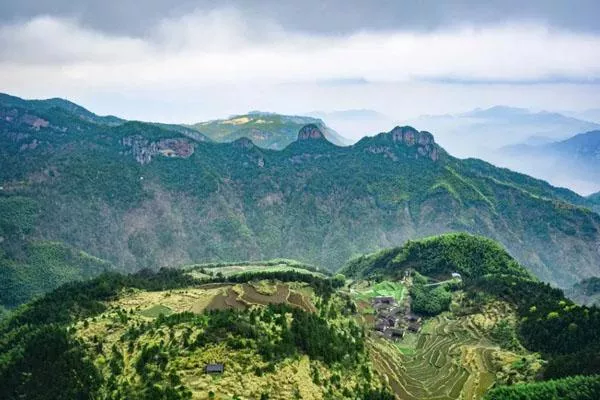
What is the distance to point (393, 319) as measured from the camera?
464 ft

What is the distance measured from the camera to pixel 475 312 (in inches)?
5655

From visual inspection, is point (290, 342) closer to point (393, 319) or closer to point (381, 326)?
point (381, 326)

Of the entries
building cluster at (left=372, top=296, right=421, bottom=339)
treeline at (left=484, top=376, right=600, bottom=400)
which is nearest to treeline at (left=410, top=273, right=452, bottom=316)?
building cluster at (left=372, top=296, right=421, bottom=339)

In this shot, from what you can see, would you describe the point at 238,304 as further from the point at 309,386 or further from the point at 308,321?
the point at 309,386

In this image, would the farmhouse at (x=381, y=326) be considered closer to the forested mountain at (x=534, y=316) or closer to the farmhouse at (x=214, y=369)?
the forested mountain at (x=534, y=316)

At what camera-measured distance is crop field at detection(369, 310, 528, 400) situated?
101750mm

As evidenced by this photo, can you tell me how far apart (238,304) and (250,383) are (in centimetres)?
3811

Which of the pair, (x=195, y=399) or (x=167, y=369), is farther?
(x=167, y=369)

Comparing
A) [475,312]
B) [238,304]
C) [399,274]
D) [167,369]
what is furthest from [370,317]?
[167,369]

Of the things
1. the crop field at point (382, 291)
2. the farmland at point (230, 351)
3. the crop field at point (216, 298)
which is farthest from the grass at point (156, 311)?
the crop field at point (382, 291)

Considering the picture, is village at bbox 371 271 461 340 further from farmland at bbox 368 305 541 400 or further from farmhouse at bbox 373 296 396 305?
farmland at bbox 368 305 541 400

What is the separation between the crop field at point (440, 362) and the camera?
334 feet

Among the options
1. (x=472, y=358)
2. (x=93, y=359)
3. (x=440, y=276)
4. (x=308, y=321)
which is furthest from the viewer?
(x=440, y=276)

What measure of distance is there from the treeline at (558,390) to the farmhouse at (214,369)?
4049 cm
